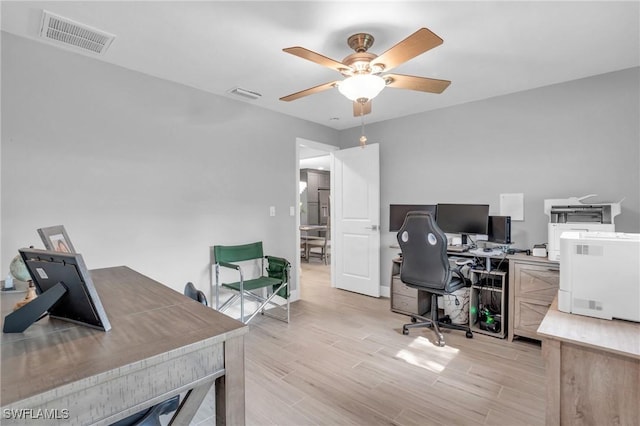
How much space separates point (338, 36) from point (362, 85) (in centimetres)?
44

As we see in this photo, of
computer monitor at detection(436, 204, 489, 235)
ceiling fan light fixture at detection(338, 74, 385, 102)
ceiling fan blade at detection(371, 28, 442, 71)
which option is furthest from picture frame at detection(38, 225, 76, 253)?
computer monitor at detection(436, 204, 489, 235)

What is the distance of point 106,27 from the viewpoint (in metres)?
2.05

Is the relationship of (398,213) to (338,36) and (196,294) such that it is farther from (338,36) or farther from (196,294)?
(196,294)

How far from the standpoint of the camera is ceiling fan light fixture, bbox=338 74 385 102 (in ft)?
6.56

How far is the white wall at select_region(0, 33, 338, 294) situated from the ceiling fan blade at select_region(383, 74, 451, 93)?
1889mm

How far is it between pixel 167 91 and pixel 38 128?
103 centimetres

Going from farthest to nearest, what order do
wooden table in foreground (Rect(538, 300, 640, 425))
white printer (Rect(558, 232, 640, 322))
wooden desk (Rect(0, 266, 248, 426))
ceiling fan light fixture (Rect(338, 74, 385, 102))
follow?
ceiling fan light fixture (Rect(338, 74, 385, 102)), white printer (Rect(558, 232, 640, 322)), wooden table in foreground (Rect(538, 300, 640, 425)), wooden desk (Rect(0, 266, 248, 426))

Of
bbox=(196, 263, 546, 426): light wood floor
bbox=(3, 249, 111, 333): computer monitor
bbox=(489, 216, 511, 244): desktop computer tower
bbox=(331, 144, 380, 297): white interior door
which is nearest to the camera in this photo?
bbox=(3, 249, 111, 333): computer monitor

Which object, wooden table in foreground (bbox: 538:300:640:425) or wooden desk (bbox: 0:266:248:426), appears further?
wooden table in foreground (bbox: 538:300:640:425)

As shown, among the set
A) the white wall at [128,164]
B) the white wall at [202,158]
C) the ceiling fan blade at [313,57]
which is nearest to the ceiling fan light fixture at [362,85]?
the ceiling fan blade at [313,57]

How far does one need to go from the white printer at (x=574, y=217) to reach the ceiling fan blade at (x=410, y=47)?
185cm

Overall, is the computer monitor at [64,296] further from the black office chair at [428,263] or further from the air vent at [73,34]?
the black office chair at [428,263]

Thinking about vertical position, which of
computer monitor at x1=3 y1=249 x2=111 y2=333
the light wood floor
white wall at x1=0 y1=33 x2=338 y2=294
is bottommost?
the light wood floor

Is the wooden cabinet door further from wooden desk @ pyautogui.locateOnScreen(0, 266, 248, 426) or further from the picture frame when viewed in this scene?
the picture frame
